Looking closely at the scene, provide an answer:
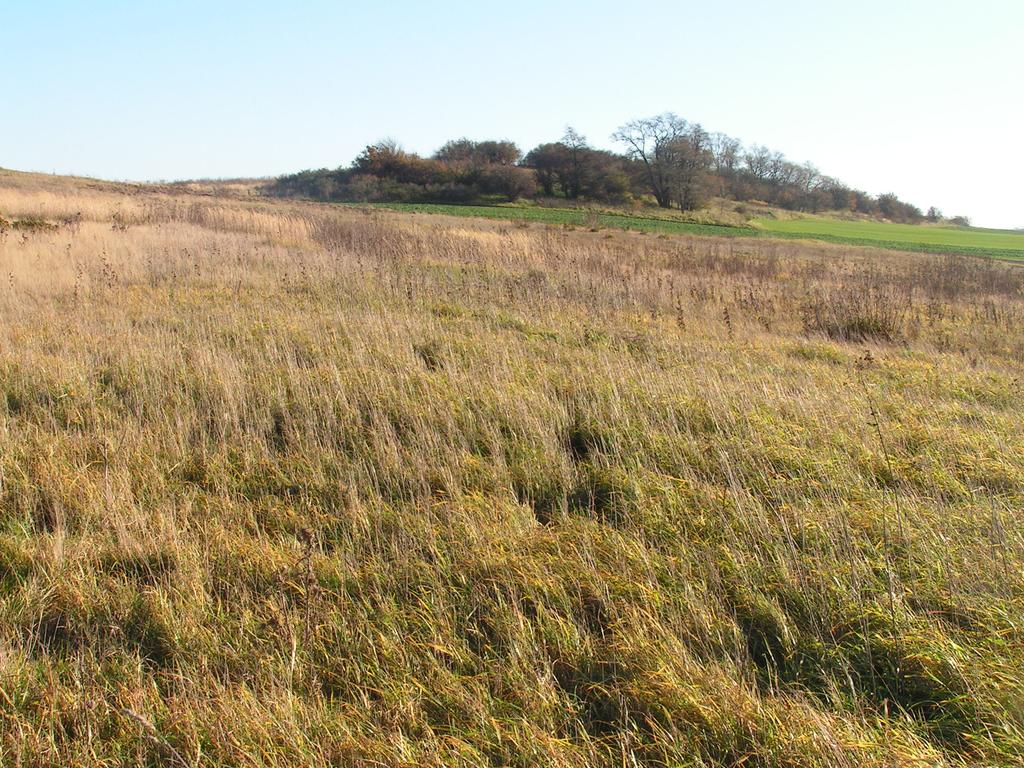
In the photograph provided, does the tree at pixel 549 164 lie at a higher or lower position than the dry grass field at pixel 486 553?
higher

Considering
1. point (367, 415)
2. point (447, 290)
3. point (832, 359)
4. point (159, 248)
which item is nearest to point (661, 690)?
point (367, 415)

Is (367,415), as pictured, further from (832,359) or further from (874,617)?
(832,359)

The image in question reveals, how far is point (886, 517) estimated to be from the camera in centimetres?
347

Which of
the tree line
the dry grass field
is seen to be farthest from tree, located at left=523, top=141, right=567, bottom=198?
the dry grass field

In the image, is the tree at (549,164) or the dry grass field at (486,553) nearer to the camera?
the dry grass field at (486,553)

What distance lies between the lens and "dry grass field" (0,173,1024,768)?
221cm

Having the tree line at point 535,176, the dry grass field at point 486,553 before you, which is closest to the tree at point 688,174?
the tree line at point 535,176

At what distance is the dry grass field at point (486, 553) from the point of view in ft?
7.25

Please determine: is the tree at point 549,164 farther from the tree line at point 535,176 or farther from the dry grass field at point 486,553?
the dry grass field at point 486,553

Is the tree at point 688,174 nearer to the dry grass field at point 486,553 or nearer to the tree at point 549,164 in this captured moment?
the tree at point 549,164

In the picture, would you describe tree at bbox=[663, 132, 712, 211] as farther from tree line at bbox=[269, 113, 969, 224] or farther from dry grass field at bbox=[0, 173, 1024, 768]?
dry grass field at bbox=[0, 173, 1024, 768]

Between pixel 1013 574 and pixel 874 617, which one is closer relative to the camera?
pixel 874 617

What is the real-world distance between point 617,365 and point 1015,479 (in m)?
3.06

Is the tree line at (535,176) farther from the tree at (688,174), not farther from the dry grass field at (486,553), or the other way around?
the dry grass field at (486,553)
